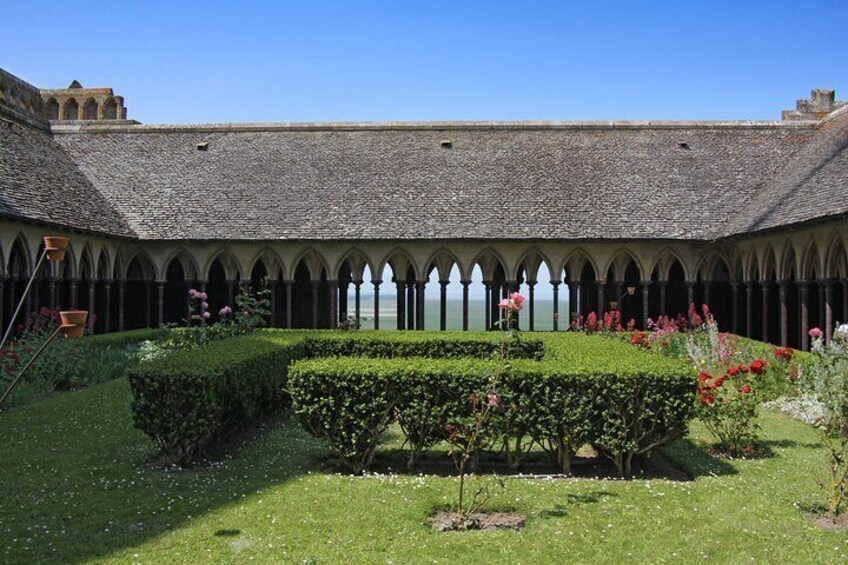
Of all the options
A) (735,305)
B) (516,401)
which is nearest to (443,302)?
(735,305)

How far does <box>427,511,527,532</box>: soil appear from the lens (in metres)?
6.83

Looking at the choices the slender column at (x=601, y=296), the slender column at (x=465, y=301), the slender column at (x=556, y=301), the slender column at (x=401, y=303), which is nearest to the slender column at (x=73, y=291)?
the slender column at (x=401, y=303)

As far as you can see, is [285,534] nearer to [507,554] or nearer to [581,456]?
[507,554]

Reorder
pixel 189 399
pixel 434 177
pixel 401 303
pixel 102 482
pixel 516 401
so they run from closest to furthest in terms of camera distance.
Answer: pixel 102 482, pixel 516 401, pixel 189 399, pixel 434 177, pixel 401 303

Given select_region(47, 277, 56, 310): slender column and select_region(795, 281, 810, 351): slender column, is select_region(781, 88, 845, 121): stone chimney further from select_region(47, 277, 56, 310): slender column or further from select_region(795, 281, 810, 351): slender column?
select_region(47, 277, 56, 310): slender column

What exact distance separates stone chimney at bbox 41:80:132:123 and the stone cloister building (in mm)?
4775

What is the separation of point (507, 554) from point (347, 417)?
2.86 m

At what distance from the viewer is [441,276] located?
80.2 feet

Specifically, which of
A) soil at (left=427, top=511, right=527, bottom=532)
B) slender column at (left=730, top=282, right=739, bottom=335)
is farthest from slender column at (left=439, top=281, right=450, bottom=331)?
soil at (left=427, top=511, right=527, bottom=532)

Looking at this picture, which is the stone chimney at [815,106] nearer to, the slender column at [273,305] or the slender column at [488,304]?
the slender column at [488,304]

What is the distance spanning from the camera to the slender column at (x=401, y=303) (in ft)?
81.4

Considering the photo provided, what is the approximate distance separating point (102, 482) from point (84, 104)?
2829 centimetres

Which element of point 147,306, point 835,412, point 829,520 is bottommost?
point 829,520

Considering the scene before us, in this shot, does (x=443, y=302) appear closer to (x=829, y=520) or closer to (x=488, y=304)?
(x=488, y=304)
